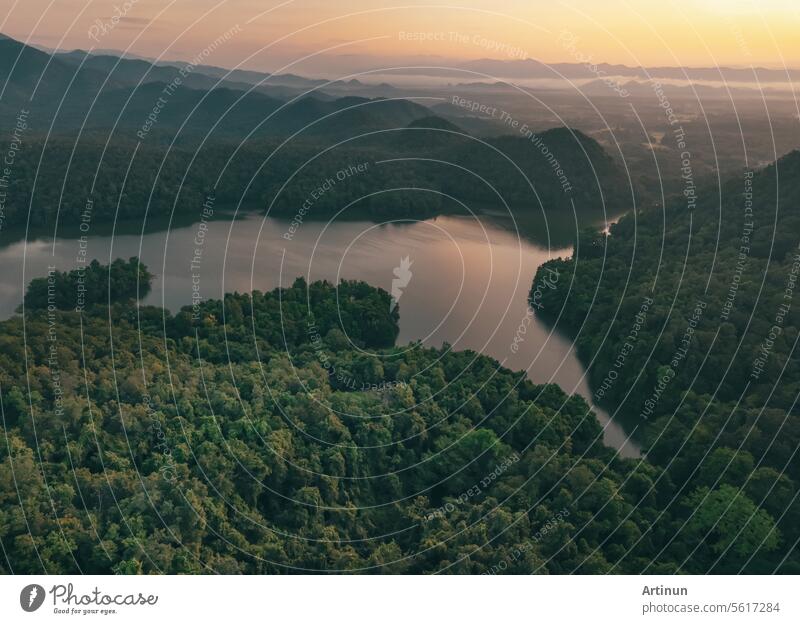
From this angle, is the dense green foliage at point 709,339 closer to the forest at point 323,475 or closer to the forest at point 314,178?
the forest at point 323,475

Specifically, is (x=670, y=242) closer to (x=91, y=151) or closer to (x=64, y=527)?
(x=64, y=527)

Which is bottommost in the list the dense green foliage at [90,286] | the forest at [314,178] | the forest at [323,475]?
the forest at [323,475]

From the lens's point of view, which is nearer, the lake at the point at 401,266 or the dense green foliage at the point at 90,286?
the lake at the point at 401,266

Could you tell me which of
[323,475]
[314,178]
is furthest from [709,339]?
[314,178]

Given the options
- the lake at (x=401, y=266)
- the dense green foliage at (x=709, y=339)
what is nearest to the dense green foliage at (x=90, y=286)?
the lake at (x=401, y=266)

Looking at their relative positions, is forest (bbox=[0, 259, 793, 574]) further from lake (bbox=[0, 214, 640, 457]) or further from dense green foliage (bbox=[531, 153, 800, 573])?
lake (bbox=[0, 214, 640, 457])

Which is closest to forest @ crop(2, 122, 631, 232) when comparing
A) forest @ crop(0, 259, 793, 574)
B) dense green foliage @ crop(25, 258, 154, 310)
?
dense green foliage @ crop(25, 258, 154, 310)

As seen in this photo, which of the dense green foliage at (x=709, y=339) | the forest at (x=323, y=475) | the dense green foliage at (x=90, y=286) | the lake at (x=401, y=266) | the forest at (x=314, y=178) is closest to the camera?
the forest at (x=323, y=475)

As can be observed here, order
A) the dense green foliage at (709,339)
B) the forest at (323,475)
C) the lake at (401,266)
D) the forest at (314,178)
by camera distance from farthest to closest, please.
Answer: the forest at (314,178), the lake at (401,266), the dense green foliage at (709,339), the forest at (323,475)
